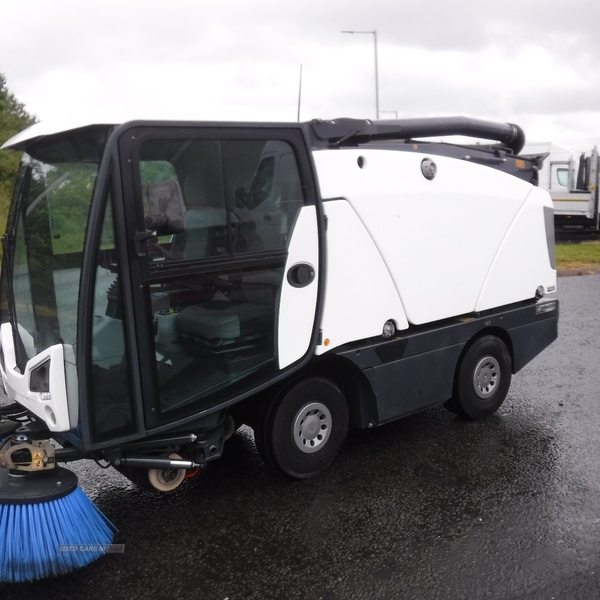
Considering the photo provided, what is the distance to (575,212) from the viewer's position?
21766mm

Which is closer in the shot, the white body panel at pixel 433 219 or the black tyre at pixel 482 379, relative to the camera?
the white body panel at pixel 433 219

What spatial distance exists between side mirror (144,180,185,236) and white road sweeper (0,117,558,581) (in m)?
0.01

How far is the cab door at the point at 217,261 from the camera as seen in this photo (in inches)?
136

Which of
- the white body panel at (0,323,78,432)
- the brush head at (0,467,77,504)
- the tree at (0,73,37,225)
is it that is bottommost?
the brush head at (0,467,77,504)

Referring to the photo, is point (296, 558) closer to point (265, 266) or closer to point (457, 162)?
point (265, 266)

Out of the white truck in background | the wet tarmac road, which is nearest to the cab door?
the wet tarmac road

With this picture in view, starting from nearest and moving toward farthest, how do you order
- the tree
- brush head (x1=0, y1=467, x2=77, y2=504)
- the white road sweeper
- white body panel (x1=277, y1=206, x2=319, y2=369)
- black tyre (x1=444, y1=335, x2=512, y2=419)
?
brush head (x1=0, y1=467, x2=77, y2=504) → the white road sweeper → white body panel (x1=277, y1=206, x2=319, y2=369) → black tyre (x1=444, y1=335, x2=512, y2=419) → the tree

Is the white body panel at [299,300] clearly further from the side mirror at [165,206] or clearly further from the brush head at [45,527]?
the brush head at [45,527]

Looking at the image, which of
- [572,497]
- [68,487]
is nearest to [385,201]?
[572,497]

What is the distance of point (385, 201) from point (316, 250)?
70cm

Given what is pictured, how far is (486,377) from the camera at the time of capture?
18.4ft

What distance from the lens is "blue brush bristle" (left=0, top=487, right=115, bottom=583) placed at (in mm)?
3199

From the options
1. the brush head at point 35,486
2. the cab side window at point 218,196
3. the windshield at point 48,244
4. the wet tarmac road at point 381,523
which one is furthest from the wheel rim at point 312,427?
the windshield at point 48,244

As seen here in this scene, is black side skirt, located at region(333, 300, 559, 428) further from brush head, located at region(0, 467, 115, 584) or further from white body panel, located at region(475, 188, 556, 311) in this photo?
brush head, located at region(0, 467, 115, 584)
